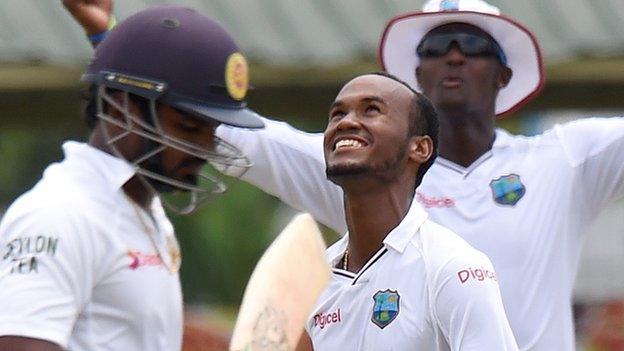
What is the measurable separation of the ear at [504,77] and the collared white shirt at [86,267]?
196cm

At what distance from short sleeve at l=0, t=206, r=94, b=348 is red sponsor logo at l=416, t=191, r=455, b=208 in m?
1.77

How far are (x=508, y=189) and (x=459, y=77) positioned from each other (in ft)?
1.34

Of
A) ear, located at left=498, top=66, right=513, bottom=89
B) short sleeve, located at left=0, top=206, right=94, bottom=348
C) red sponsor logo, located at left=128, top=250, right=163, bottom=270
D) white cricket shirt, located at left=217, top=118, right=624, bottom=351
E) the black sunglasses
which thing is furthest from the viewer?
ear, located at left=498, top=66, right=513, bottom=89

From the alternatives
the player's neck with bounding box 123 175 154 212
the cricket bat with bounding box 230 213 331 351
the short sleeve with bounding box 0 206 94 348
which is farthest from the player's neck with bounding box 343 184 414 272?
the cricket bat with bounding box 230 213 331 351

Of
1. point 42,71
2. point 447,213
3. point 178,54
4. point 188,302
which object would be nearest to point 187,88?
point 178,54

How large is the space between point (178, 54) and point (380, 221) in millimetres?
645

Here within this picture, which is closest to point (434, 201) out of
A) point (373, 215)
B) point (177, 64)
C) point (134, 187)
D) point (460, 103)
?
point (460, 103)

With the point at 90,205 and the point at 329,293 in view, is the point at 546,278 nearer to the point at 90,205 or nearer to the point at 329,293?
the point at 329,293

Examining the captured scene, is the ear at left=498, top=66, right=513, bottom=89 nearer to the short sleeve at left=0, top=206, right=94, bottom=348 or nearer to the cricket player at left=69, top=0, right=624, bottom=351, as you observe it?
the cricket player at left=69, top=0, right=624, bottom=351

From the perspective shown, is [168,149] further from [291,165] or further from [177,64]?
[291,165]

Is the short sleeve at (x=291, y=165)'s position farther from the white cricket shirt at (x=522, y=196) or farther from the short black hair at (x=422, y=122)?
the short black hair at (x=422, y=122)

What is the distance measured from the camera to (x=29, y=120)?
934cm

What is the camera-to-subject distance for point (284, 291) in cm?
690

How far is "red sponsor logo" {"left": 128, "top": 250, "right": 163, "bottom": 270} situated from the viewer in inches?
174
